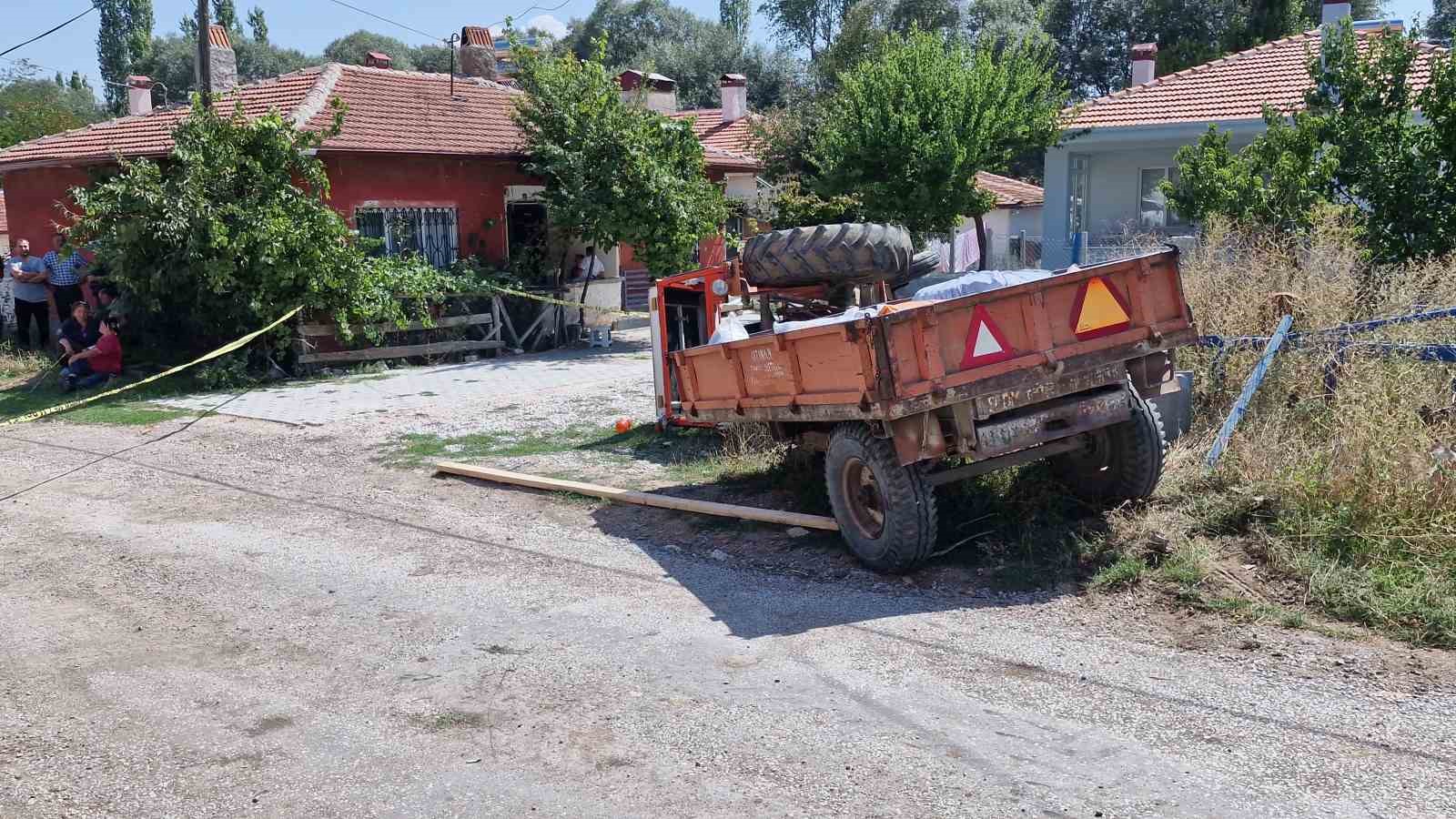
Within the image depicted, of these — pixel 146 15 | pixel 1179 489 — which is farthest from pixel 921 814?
pixel 146 15

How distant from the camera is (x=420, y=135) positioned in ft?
60.4

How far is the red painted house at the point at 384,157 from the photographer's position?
17.6 m

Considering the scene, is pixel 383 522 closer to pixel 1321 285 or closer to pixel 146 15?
pixel 1321 285

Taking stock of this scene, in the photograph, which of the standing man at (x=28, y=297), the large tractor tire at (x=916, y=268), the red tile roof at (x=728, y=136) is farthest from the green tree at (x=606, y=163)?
the large tractor tire at (x=916, y=268)

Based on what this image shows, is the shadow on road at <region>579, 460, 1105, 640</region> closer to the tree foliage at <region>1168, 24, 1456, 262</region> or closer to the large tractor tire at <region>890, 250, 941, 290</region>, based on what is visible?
the large tractor tire at <region>890, 250, 941, 290</region>

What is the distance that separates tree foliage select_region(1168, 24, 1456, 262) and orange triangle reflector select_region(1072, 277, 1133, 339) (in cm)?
427

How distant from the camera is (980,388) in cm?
636

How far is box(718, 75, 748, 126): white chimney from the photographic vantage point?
96.8 ft

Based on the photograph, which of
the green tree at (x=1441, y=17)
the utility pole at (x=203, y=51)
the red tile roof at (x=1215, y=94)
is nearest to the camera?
the utility pole at (x=203, y=51)

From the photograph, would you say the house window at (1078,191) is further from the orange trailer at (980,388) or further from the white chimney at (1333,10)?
the orange trailer at (980,388)

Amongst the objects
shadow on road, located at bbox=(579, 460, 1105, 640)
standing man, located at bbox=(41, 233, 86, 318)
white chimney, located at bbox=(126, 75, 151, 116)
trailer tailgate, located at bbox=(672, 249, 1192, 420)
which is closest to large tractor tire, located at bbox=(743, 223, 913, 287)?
trailer tailgate, located at bbox=(672, 249, 1192, 420)

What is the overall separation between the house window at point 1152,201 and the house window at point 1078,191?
0.96 m

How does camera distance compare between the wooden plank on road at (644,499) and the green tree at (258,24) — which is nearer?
the wooden plank on road at (644,499)

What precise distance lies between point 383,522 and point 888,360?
13.7ft
